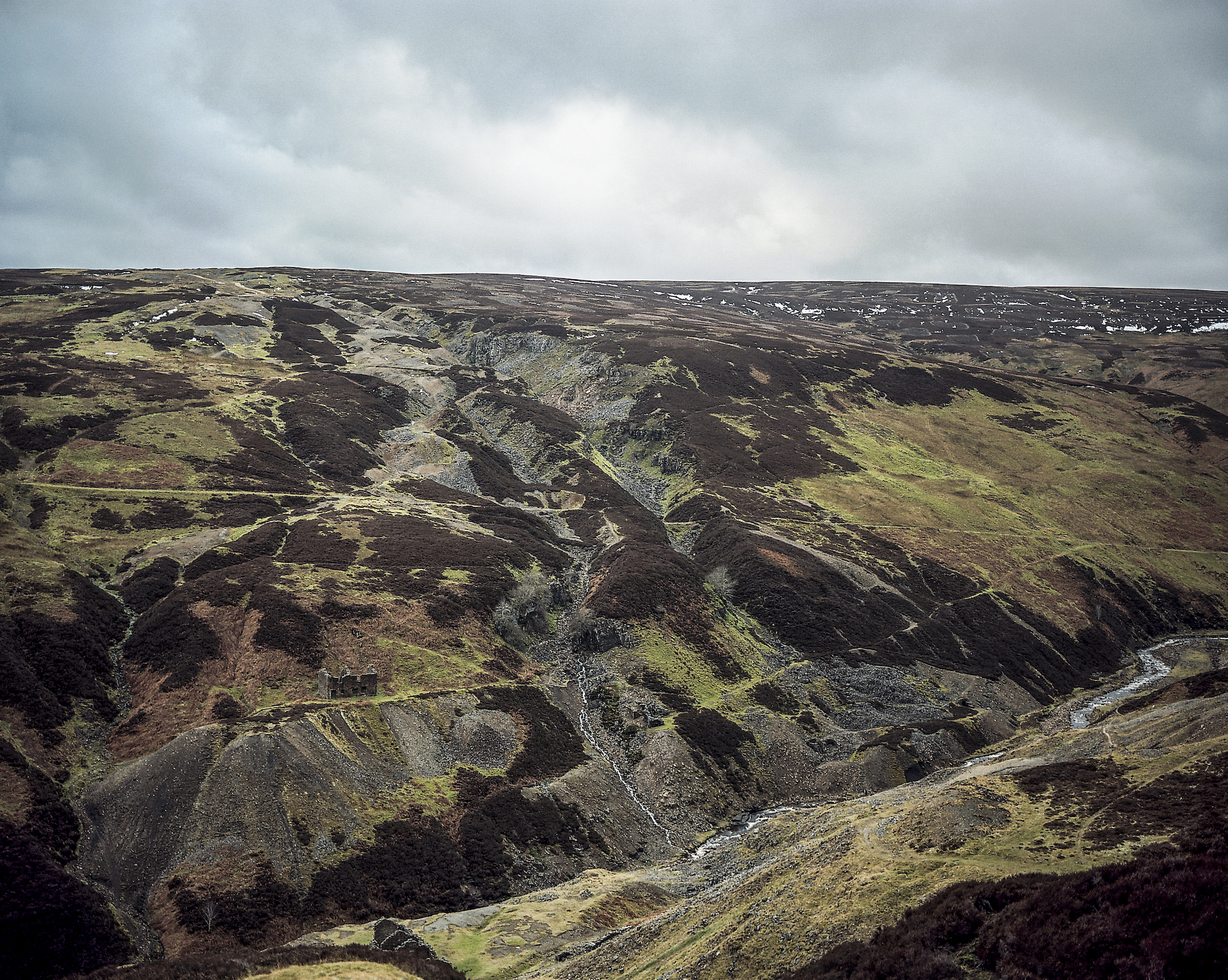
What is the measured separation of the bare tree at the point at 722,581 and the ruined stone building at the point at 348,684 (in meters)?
50.8

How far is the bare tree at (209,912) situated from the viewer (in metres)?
44.8

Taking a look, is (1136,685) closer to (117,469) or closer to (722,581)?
(722,581)

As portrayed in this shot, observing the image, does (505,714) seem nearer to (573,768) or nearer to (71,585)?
(573,768)

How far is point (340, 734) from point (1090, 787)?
51295mm

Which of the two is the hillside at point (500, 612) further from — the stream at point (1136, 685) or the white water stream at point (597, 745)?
the stream at point (1136, 685)

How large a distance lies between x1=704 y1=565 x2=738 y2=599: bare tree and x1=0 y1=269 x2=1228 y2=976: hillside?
3.16ft

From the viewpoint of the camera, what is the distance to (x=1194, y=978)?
19.4 m

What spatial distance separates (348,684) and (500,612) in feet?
75.1

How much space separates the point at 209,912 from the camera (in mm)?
45344

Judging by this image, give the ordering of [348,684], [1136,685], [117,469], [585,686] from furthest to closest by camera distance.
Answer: [1136,685] < [117,469] < [585,686] < [348,684]

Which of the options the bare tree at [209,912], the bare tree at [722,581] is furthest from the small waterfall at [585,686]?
the bare tree at [209,912]

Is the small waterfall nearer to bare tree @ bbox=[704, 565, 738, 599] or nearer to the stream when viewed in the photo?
bare tree @ bbox=[704, 565, 738, 599]

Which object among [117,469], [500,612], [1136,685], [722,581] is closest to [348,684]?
[500,612]

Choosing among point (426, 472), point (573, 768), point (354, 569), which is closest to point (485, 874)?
point (573, 768)
